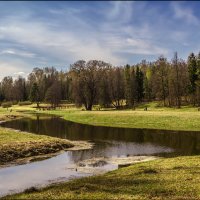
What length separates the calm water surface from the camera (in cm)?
2772

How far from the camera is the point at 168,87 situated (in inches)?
4808

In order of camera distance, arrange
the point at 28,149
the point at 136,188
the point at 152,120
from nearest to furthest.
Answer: the point at 136,188 < the point at 28,149 < the point at 152,120

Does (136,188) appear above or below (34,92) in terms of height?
below

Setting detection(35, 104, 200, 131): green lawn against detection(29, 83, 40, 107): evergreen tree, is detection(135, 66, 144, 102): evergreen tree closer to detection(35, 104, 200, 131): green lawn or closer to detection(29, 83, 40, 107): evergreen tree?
detection(29, 83, 40, 107): evergreen tree

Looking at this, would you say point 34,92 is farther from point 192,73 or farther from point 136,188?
point 136,188

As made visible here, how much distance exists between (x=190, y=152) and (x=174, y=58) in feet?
284

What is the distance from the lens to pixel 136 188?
20266 millimetres

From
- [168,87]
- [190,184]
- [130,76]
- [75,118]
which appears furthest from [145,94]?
[190,184]

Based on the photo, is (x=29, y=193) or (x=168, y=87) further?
(x=168, y=87)

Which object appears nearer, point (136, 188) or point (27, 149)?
point (136, 188)

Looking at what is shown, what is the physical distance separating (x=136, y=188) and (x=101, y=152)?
69.6 ft

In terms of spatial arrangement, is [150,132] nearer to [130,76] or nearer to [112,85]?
[112,85]

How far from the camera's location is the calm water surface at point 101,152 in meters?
27.7

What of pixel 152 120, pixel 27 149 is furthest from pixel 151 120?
pixel 27 149
